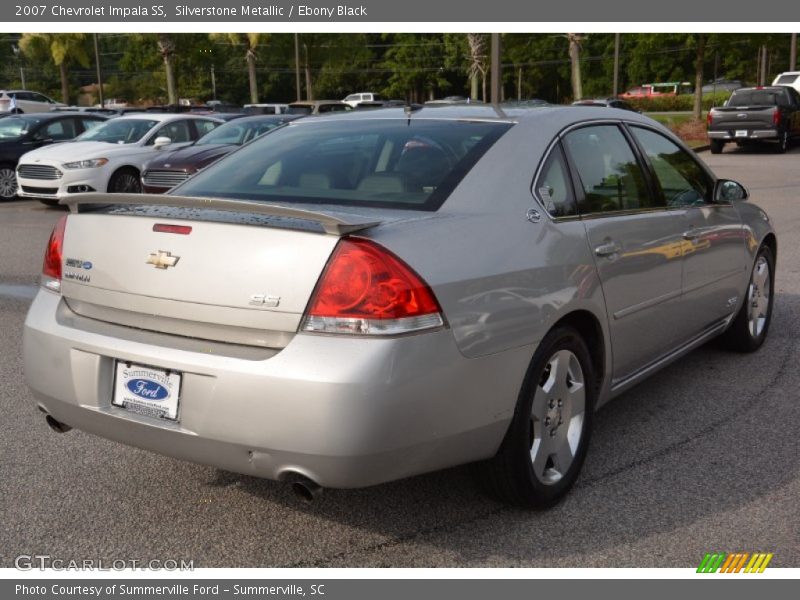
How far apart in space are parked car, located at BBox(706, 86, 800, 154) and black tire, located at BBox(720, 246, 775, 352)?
66.7 feet

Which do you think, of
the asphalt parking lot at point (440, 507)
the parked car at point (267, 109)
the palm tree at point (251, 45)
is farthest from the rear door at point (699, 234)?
the palm tree at point (251, 45)

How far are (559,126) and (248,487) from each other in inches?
81.6

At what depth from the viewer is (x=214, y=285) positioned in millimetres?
3115

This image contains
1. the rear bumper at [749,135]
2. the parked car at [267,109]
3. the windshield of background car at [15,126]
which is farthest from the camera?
the parked car at [267,109]

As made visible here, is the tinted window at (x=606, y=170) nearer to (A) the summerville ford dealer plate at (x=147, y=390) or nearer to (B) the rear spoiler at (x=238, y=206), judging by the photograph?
(B) the rear spoiler at (x=238, y=206)

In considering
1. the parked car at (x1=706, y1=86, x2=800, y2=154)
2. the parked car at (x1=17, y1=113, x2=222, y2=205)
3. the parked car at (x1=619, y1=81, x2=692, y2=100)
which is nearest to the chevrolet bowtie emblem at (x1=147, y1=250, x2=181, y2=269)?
the parked car at (x1=17, y1=113, x2=222, y2=205)

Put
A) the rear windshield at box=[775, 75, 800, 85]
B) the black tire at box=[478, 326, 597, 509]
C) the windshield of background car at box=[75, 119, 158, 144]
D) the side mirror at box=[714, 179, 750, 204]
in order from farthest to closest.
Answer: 1. the rear windshield at box=[775, 75, 800, 85]
2. the windshield of background car at box=[75, 119, 158, 144]
3. the side mirror at box=[714, 179, 750, 204]
4. the black tire at box=[478, 326, 597, 509]

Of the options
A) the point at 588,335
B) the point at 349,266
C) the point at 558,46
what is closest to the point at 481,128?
the point at 588,335

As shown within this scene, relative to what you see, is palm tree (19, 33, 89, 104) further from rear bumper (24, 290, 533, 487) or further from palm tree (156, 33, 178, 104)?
rear bumper (24, 290, 533, 487)

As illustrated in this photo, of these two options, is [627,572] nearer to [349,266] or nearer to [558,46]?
[349,266]

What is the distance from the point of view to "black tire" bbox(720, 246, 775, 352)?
5.85 meters

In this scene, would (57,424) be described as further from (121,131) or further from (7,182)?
(7,182)

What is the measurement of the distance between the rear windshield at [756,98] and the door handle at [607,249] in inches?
924

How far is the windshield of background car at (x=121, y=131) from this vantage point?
15.9 m
